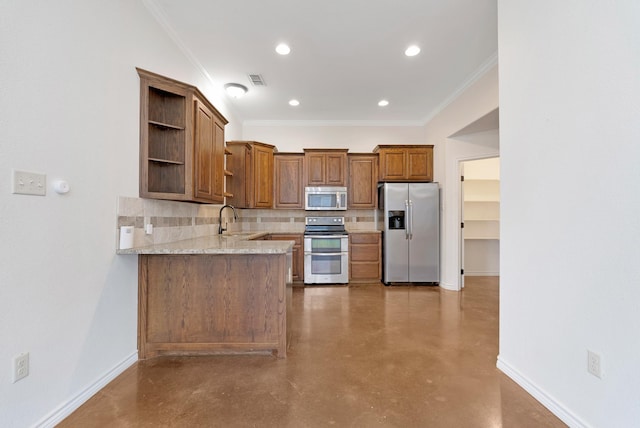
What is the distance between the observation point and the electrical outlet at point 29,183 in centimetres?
125

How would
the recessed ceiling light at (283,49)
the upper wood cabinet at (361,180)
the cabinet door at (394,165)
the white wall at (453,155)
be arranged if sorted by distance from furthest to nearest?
the upper wood cabinet at (361,180)
the cabinet door at (394,165)
the white wall at (453,155)
the recessed ceiling light at (283,49)

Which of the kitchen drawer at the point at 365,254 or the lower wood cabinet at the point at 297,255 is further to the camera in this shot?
the kitchen drawer at the point at 365,254

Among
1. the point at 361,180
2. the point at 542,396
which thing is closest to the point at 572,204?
the point at 542,396

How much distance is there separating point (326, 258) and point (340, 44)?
3.08 meters

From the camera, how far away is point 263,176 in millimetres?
4551

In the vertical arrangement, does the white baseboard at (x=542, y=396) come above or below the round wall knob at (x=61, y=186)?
below

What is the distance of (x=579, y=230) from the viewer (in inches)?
56.0

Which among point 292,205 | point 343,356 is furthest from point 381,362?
point 292,205

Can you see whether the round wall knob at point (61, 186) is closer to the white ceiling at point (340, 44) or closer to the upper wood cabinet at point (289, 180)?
the white ceiling at point (340, 44)

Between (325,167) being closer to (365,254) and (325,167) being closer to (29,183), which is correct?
(365,254)

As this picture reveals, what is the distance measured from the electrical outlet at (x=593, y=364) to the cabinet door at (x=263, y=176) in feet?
13.4

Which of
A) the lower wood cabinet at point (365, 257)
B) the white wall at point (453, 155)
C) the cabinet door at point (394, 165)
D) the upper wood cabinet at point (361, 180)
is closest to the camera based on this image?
the white wall at point (453, 155)

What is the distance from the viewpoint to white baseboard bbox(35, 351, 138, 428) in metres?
1.40

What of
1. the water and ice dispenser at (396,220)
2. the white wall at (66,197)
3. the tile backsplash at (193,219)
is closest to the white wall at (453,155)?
the water and ice dispenser at (396,220)
